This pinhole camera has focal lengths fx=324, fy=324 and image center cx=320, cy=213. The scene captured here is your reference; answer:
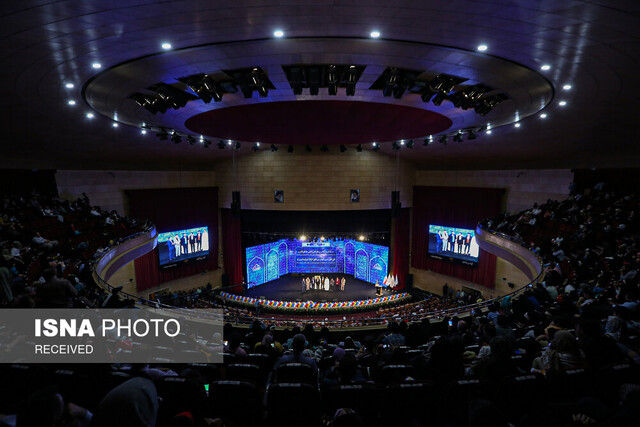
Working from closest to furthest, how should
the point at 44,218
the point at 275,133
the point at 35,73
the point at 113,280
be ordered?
the point at 35,73 → the point at 44,218 → the point at 275,133 → the point at 113,280

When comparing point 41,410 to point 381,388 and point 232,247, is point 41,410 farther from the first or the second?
point 232,247

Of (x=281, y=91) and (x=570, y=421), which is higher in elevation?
(x=281, y=91)

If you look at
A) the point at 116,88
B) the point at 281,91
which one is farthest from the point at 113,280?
the point at 281,91

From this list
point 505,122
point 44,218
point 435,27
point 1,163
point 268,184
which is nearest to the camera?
point 435,27

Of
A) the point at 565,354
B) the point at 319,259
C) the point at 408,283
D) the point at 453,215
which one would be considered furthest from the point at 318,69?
the point at 319,259

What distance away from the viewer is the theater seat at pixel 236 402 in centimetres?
310

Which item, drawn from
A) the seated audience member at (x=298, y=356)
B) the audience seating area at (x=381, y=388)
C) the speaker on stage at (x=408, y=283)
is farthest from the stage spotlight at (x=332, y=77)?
the speaker on stage at (x=408, y=283)

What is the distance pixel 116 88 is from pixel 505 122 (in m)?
10.9

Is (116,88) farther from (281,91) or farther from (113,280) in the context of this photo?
(113,280)

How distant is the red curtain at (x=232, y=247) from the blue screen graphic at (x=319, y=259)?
45.8 inches

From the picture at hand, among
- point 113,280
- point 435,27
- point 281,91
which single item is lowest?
point 113,280

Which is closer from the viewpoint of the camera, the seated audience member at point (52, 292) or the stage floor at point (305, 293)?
the seated audience member at point (52, 292)

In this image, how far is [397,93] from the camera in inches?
287

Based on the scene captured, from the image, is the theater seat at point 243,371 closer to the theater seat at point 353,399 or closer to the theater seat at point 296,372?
the theater seat at point 296,372
